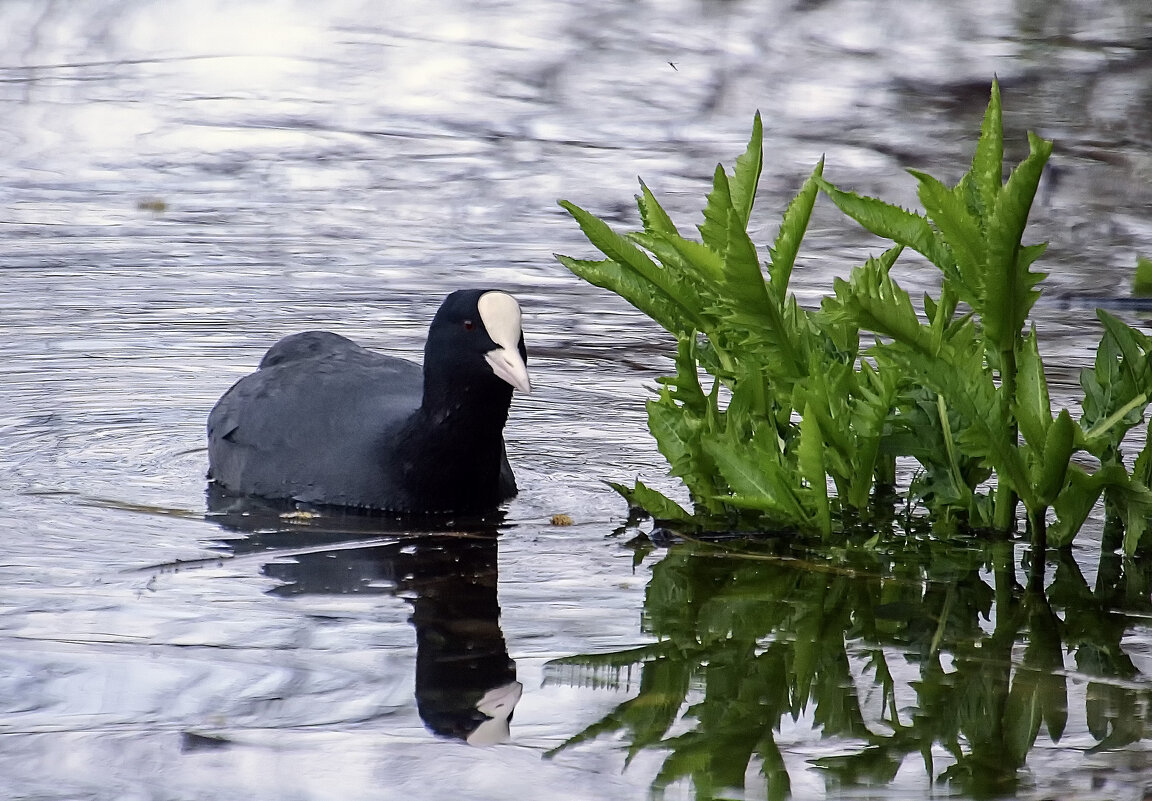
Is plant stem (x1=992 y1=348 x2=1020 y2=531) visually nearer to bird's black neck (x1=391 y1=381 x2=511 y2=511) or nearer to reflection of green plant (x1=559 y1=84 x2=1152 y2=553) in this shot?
reflection of green plant (x1=559 y1=84 x2=1152 y2=553)

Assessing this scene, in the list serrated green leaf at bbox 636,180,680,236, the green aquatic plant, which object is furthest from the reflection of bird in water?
the green aquatic plant

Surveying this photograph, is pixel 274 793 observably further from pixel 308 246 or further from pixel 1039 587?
pixel 308 246

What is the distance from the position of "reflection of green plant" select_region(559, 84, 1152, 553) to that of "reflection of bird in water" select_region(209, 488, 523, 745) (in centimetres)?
61

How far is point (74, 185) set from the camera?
1005 cm

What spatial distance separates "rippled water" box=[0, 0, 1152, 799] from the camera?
337 cm

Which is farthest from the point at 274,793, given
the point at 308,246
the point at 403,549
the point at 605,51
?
the point at 605,51

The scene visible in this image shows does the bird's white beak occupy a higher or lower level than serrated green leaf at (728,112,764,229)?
lower

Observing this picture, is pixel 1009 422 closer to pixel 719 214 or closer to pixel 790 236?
pixel 790 236

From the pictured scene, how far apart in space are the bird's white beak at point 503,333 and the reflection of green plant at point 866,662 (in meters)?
0.90

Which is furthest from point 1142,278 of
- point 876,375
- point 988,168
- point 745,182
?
point 988,168

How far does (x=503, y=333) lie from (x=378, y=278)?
10.1 ft

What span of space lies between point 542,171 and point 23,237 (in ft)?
9.47

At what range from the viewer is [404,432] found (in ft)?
18.3

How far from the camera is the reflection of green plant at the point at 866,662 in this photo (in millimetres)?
3291
